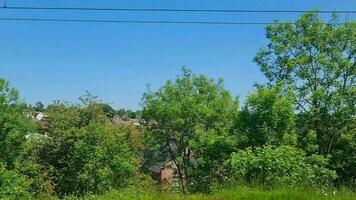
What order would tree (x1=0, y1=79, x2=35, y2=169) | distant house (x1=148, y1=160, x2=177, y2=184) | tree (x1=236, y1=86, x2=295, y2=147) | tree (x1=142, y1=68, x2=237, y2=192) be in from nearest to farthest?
tree (x1=236, y1=86, x2=295, y2=147)
tree (x1=0, y1=79, x2=35, y2=169)
tree (x1=142, y1=68, x2=237, y2=192)
distant house (x1=148, y1=160, x2=177, y2=184)

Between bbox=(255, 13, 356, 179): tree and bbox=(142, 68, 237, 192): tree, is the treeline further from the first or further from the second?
Result: bbox=(142, 68, 237, 192): tree

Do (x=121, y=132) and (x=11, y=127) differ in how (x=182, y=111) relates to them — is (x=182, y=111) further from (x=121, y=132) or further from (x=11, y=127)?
(x=11, y=127)

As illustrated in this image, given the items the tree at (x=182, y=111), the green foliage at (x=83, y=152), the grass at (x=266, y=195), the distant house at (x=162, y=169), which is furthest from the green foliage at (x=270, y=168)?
the distant house at (x=162, y=169)

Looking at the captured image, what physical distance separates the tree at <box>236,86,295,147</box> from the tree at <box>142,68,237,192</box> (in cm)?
1743

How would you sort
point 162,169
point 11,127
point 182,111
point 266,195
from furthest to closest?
1. point 162,169
2. point 182,111
3. point 11,127
4. point 266,195

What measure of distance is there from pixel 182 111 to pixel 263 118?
64.7 ft

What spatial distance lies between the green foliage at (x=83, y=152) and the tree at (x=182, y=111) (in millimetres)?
10923

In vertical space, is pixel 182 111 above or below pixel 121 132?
above

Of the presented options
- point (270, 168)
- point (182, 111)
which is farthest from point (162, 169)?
point (270, 168)

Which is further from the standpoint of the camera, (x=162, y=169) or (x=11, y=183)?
(x=162, y=169)

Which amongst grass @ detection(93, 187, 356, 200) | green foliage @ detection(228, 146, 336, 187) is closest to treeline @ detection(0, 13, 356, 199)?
green foliage @ detection(228, 146, 336, 187)

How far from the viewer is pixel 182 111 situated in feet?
109

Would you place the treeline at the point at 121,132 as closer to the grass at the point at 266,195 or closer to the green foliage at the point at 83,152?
the green foliage at the point at 83,152

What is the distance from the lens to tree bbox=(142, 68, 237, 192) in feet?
107
